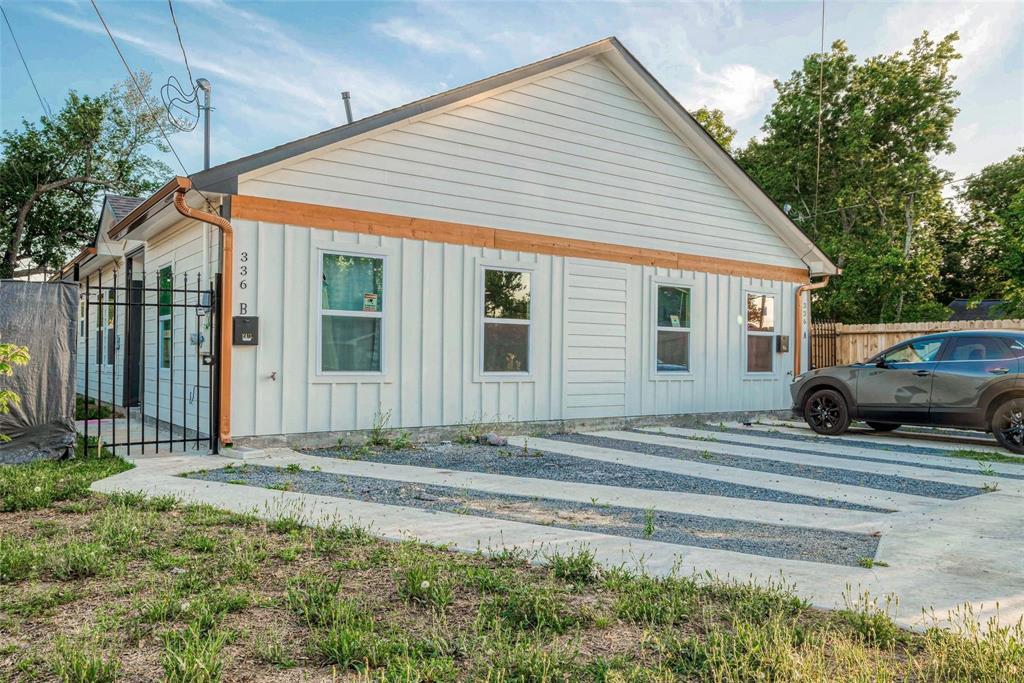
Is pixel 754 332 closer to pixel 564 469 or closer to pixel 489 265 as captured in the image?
pixel 489 265

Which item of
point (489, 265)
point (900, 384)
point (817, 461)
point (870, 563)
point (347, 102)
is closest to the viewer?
point (870, 563)

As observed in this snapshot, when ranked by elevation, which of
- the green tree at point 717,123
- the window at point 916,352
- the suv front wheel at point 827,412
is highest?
the green tree at point 717,123

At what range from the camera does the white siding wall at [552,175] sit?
849cm

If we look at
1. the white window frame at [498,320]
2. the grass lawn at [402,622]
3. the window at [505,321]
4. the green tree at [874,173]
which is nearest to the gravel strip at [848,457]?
the white window frame at [498,320]

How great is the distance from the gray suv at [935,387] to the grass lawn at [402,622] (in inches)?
281

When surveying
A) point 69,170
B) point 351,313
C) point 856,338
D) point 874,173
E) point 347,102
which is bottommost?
point 856,338

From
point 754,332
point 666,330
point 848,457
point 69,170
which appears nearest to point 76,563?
point 848,457

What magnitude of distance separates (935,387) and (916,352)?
2.01 ft

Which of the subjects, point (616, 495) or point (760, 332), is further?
point (760, 332)

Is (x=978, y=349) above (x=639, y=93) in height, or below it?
below

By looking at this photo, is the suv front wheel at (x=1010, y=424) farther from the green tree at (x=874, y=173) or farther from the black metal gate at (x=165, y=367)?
the green tree at (x=874, y=173)

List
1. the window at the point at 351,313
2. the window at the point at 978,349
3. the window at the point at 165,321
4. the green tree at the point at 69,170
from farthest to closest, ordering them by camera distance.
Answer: the green tree at the point at 69,170
the window at the point at 165,321
the window at the point at 978,349
the window at the point at 351,313

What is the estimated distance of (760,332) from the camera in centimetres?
1270

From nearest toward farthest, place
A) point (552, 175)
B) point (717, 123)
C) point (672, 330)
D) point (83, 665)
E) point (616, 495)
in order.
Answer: point (83, 665) < point (616, 495) < point (552, 175) < point (672, 330) < point (717, 123)
